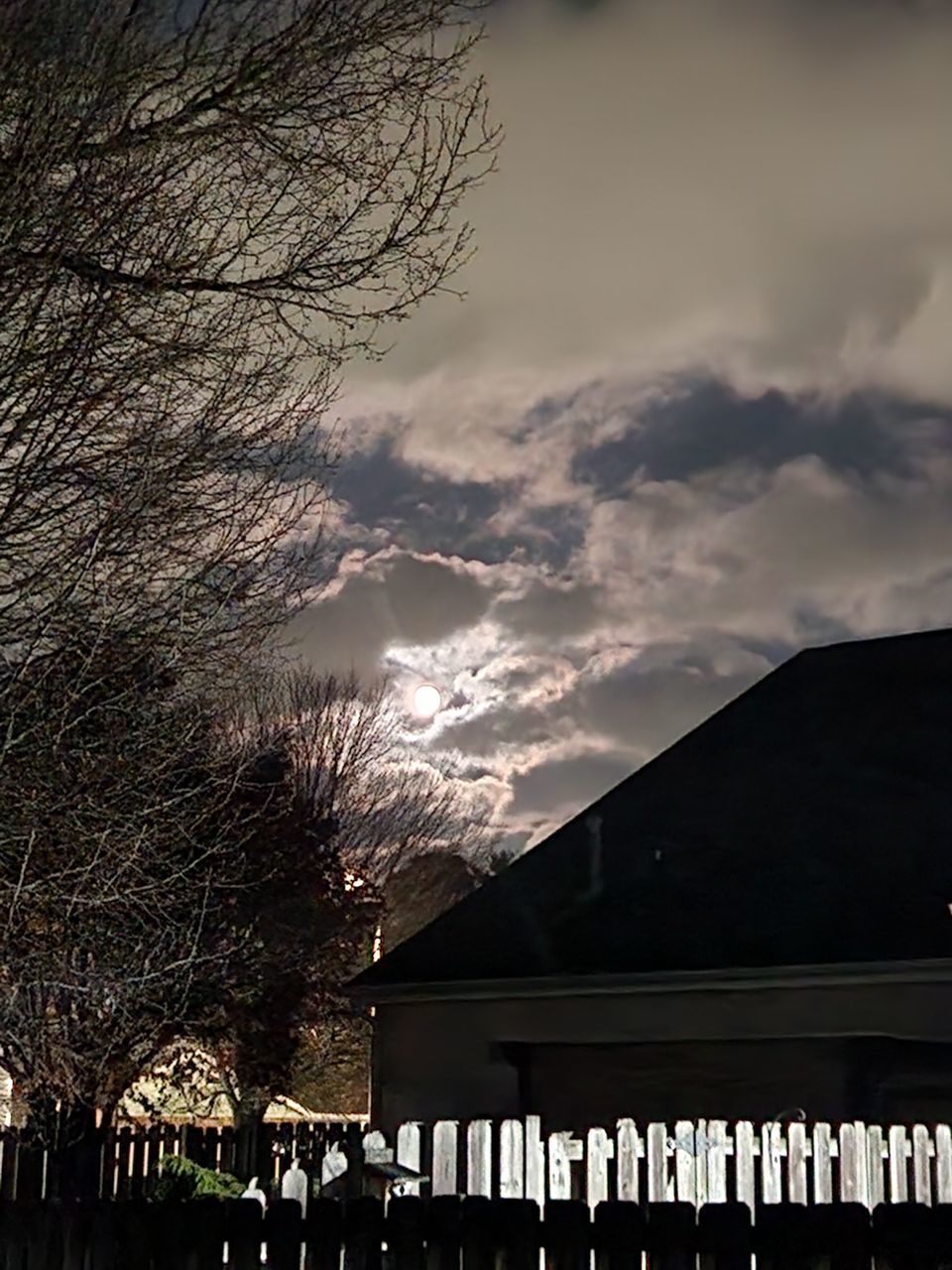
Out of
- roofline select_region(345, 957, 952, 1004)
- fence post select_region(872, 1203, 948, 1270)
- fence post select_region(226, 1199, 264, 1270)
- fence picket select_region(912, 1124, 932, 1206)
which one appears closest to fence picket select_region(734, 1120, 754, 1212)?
fence picket select_region(912, 1124, 932, 1206)

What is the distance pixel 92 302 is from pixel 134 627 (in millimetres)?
1540

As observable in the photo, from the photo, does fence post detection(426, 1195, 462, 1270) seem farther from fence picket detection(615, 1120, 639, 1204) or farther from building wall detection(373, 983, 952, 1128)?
building wall detection(373, 983, 952, 1128)

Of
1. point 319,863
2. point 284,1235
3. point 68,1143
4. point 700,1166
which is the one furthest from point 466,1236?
point 319,863

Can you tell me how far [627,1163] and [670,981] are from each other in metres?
4.51

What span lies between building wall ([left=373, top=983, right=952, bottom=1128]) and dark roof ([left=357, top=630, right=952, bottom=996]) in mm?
362

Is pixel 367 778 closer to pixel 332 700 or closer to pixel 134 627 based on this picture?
pixel 332 700

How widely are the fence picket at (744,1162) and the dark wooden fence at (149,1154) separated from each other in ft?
20.5

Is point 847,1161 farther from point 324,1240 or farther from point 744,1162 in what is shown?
point 324,1240

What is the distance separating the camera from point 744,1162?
1137 cm

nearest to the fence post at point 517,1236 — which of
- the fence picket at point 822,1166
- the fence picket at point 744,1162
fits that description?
the fence picket at point 744,1162

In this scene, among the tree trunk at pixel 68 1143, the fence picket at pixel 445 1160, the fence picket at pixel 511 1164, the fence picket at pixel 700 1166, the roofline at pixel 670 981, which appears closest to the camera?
the fence picket at pixel 445 1160

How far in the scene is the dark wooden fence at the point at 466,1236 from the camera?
6.31 metres

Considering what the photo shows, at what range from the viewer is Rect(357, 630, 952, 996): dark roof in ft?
50.2

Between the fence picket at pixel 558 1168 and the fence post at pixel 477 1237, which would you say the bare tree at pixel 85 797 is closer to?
the fence picket at pixel 558 1168
